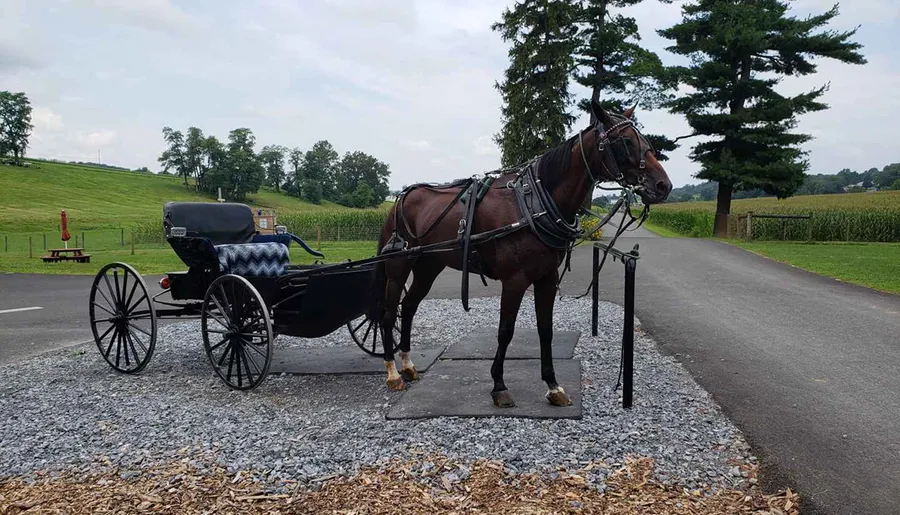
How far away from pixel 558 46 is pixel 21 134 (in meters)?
93.2

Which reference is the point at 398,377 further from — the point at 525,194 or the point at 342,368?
the point at 525,194

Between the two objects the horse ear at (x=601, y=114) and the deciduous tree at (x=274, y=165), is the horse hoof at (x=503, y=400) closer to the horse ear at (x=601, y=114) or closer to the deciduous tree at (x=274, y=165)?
the horse ear at (x=601, y=114)

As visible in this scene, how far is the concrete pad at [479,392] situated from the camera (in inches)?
180

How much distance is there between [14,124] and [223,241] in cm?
10695

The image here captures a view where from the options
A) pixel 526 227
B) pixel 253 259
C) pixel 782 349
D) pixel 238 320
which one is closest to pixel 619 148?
pixel 526 227

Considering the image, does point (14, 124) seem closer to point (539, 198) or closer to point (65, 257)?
point (65, 257)

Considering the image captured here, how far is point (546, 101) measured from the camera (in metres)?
33.0

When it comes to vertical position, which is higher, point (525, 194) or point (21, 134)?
point (21, 134)

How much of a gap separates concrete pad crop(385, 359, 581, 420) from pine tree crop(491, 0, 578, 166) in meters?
27.4

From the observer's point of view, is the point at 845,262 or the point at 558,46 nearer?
the point at 845,262

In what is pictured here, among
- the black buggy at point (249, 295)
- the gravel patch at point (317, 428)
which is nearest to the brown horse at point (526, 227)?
the black buggy at point (249, 295)

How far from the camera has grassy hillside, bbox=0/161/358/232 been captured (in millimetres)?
51031

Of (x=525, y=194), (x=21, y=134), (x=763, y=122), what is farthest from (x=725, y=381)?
(x=21, y=134)

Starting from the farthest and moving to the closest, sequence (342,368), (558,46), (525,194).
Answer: (558,46), (342,368), (525,194)
